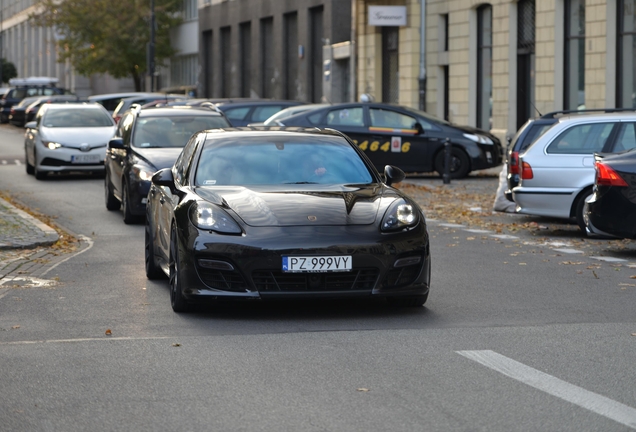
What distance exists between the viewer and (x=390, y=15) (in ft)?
127

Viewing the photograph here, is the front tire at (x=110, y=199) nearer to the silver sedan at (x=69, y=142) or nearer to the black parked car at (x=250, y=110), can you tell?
the silver sedan at (x=69, y=142)

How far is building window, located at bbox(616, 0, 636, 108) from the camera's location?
28.7 m

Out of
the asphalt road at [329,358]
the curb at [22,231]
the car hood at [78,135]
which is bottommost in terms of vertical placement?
the asphalt road at [329,358]

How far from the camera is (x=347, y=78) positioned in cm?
4619

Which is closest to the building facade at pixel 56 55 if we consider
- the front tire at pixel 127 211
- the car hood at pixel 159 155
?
the car hood at pixel 159 155

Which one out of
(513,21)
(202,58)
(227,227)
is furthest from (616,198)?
(202,58)

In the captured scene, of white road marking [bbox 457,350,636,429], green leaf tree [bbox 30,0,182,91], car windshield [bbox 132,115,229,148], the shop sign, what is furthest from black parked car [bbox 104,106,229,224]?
green leaf tree [bbox 30,0,182,91]

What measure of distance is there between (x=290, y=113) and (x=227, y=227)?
59.4 feet

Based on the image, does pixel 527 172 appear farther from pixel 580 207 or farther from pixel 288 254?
pixel 288 254

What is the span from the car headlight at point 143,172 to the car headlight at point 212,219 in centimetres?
708

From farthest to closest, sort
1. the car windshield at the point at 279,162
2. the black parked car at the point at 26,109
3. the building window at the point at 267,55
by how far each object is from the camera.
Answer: the building window at the point at 267,55, the black parked car at the point at 26,109, the car windshield at the point at 279,162

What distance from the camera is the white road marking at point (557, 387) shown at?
5859mm

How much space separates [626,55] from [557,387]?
2371 centimetres

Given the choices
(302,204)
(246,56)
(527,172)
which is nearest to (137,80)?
(246,56)
